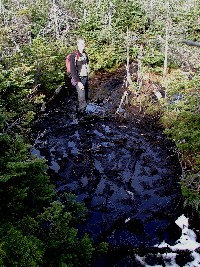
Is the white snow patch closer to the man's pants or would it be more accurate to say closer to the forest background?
the forest background

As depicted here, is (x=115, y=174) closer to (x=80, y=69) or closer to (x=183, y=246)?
(x=183, y=246)

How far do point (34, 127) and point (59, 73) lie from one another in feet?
10.7

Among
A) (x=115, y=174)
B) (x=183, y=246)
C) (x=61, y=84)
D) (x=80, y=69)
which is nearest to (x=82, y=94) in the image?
(x=80, y=69)

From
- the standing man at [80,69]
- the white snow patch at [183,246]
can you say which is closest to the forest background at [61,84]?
the white snow patch at [183,246]

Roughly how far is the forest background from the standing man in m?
1.52

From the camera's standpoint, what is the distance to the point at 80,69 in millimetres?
10992

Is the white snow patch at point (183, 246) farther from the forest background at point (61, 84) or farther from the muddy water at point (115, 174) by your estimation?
the forest background at point (61, 84)

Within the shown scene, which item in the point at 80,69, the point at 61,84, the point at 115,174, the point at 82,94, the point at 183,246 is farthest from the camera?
the point at 61,84

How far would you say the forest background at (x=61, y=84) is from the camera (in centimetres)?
429

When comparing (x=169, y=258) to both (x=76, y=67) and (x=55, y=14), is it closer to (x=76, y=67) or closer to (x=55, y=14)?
(x=76, y=67)

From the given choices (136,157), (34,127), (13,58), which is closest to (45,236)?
(136,157)

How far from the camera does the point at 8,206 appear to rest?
4316mm

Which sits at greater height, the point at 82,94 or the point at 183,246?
the point at 82,94

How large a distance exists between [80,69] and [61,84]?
230 centimetres
